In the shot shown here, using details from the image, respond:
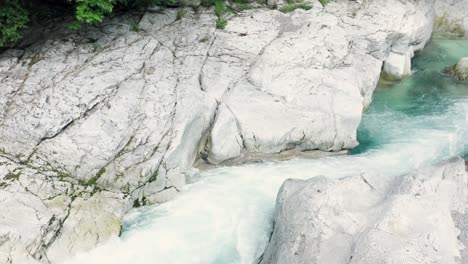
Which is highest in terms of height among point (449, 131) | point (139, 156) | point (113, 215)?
point (139, 156)

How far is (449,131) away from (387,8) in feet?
23.2

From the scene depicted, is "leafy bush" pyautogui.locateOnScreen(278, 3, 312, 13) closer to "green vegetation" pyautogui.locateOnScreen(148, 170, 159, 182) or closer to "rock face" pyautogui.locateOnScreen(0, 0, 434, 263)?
"rock face" pyautogui.locateOnScreen(0, 0, 434, 263)

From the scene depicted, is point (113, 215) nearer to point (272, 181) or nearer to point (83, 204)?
point (83, 204)

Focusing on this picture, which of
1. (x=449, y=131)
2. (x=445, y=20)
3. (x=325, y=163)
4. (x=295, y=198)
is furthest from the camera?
(x=445, y=20)

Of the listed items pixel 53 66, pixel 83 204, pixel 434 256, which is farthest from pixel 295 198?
pixel 53 66

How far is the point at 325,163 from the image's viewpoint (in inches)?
588

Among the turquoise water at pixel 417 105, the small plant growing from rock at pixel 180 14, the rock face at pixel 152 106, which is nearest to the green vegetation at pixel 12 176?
the rock face at pixel 152 106

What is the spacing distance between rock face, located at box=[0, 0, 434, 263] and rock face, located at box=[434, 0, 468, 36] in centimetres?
933

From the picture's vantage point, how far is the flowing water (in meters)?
11.4

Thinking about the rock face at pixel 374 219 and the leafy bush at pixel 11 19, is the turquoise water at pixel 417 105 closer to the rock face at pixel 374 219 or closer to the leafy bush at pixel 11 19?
the rock face at pixel 374 219

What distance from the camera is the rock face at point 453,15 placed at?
26047mm

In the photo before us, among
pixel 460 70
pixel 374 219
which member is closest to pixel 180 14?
pixel 374 219

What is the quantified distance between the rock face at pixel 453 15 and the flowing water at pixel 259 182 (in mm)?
7226

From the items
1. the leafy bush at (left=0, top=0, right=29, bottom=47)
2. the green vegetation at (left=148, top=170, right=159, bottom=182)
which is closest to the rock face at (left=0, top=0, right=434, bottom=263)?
the green vegetation at (left=148, top=170, right=159, bottom=182)
